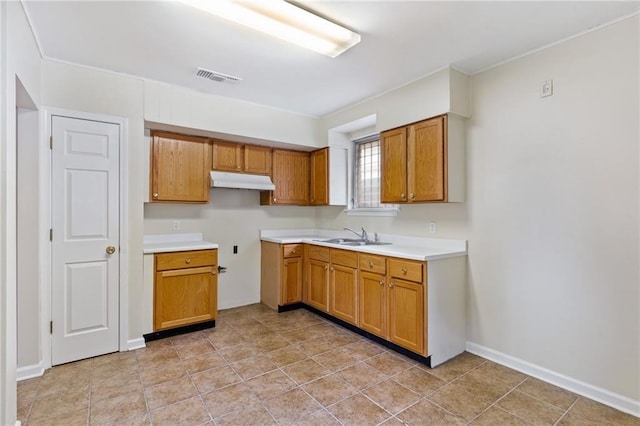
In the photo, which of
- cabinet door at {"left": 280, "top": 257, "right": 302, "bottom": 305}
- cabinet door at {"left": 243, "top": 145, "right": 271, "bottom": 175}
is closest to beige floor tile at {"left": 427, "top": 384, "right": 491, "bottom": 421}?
cabinet door at {"left": 280, "top": 257, "right": 302, "bottom": 305}

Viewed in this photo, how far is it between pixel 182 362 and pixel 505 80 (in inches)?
144

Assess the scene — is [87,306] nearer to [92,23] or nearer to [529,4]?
[92,23]

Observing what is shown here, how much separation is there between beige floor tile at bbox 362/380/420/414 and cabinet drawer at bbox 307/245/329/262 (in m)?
1.64

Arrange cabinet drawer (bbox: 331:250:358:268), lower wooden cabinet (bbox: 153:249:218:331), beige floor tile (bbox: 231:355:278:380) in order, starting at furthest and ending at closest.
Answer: cabinet drawer (bbox: 331:250:358:268)
lower wooden cabinet (bbox: 153:249:218:331)
beige floor tile (bbox: 231:355:278:380)

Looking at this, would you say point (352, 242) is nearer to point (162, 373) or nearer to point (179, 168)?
point (179, 168)

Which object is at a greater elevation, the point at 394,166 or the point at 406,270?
the point at 394,166

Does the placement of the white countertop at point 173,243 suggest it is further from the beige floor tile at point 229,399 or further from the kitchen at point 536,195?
the beige floor tile at point 229,399

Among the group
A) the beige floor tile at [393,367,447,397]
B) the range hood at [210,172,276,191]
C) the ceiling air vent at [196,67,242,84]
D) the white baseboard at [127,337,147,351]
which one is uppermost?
the ceiling air vent at [196,67,242,84]

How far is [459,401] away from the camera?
7.21 ft

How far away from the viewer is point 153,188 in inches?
133

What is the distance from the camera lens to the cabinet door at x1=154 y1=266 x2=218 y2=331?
3195mm

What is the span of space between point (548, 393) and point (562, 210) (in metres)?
1.33

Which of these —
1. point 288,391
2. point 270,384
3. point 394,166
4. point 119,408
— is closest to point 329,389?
point 288,391

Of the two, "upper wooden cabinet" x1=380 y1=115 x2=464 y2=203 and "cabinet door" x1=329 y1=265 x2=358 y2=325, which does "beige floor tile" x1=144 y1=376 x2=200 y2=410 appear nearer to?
"cabinet door" x1=329 y1=265 x2=358 y2=325
